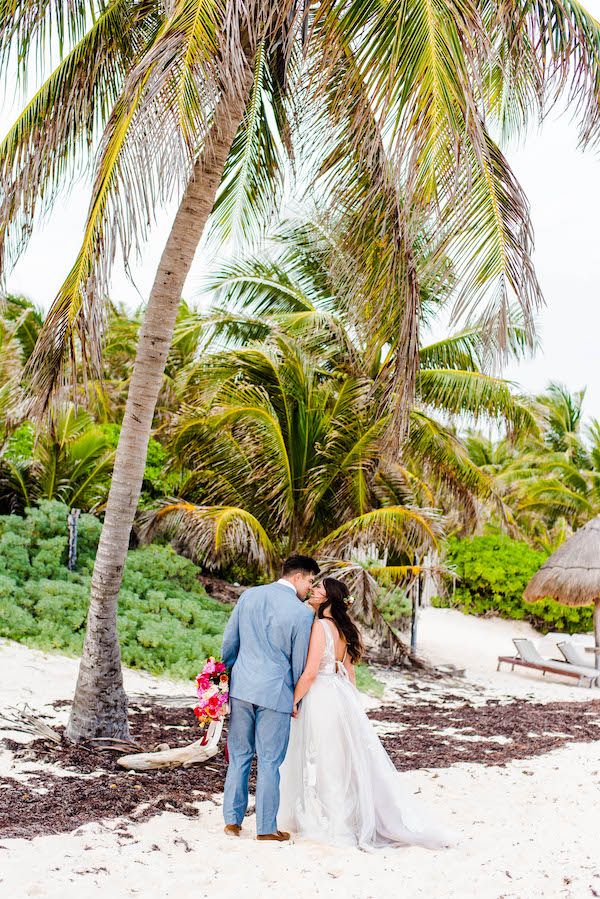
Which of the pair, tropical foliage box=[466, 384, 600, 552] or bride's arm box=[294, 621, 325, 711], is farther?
tropical foliage box=[466, 384, 600, 552]

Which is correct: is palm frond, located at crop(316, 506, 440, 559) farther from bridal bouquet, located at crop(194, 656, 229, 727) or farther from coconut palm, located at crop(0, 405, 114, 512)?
bridal bouquet, located at crop(194, 656, 229, 727)

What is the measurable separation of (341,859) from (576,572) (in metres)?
12.1

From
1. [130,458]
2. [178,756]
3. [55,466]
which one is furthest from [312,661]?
[55,466]

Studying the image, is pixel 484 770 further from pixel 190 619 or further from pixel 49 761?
pixel 190 619

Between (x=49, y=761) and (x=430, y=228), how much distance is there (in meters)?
4.74

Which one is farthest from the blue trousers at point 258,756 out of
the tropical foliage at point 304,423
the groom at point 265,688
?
the tropical foliage at point 304,423

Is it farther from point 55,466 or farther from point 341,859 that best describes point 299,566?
point 55,466

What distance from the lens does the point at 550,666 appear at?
1534cm

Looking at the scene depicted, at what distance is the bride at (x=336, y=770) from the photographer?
16.8 ft

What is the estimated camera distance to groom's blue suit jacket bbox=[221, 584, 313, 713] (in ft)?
16.5

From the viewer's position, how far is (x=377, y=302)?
792 cm

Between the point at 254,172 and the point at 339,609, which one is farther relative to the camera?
the point at 254,172

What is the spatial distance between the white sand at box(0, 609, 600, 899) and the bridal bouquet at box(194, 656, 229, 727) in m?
0.70

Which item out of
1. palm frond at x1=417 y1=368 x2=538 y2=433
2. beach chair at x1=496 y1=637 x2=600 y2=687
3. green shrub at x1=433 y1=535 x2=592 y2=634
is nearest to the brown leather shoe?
palm frond at x1=417 y1=368 x2=538 y2=433
